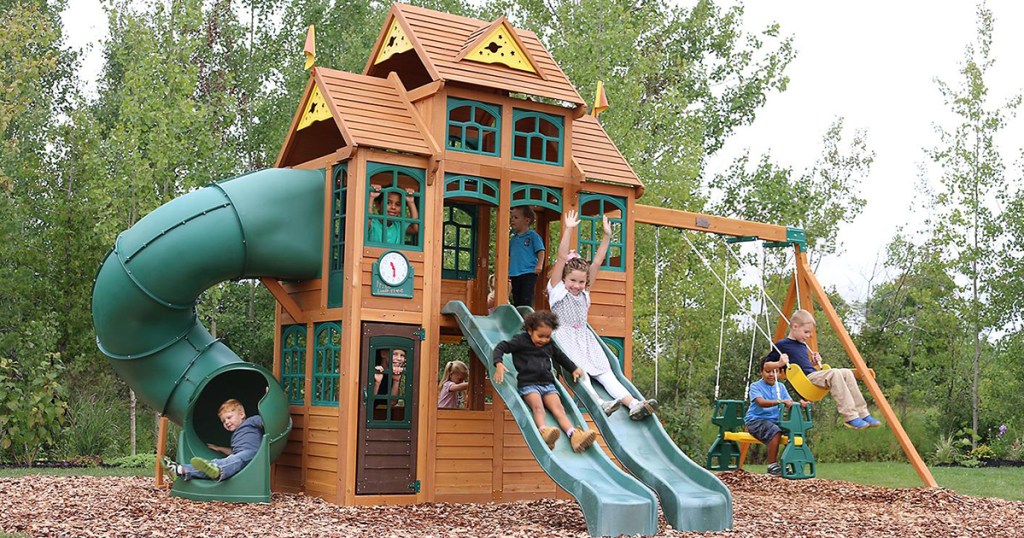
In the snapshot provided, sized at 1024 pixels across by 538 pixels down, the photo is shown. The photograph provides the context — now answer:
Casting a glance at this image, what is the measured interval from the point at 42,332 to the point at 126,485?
7.59 metres

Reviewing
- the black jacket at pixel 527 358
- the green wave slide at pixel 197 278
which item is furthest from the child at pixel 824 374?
the green wave slide at pixel 197 278

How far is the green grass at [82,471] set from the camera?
14.1 m

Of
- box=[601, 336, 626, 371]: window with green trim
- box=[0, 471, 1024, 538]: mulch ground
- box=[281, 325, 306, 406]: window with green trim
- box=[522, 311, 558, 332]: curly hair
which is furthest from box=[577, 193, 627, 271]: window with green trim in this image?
box=[281, 325, 306, 406]: window with green trim

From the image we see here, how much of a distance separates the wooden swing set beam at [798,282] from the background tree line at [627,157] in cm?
297

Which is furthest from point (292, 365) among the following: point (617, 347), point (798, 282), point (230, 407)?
point (798, 282)

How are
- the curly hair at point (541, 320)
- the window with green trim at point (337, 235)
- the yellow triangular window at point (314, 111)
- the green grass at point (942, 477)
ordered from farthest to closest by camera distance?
1. the green grass at point (942, 477)
2. the yellow triangular window at point (314, 111)
3. the window with green trim at point (337, 235)
4. the curly hair at point (541, 320)

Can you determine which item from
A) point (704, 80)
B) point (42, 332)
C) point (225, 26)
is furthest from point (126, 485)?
point (704, 80)

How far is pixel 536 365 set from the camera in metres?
10.2

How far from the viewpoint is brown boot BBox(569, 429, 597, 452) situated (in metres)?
9.66

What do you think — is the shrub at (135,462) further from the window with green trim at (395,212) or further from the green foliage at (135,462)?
the window with green trim at (395,212)

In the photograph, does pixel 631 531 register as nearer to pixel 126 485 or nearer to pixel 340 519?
pixel 340 519

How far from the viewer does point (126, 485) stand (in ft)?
40.1

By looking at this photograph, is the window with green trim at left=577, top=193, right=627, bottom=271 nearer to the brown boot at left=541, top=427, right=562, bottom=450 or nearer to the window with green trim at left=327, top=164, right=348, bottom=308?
the window with green trim at left=327, top=164, right=348, bottom=308

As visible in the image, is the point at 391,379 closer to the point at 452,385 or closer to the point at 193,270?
the point at 452,385
